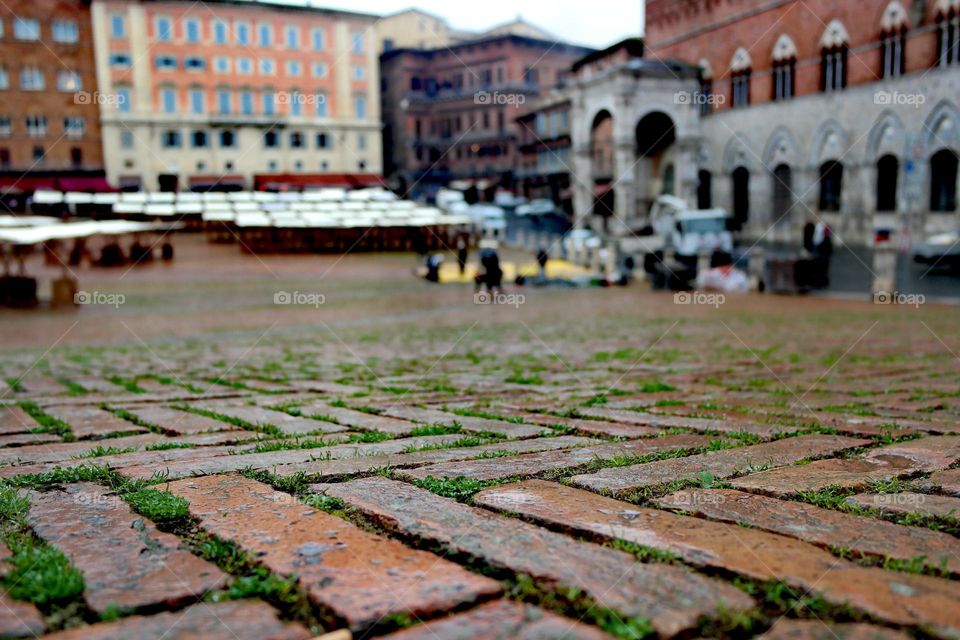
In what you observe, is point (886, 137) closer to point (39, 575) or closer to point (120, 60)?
point (39, 575)

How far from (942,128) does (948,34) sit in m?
3.01

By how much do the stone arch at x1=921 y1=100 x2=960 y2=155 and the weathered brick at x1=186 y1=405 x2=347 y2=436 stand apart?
28.2 m

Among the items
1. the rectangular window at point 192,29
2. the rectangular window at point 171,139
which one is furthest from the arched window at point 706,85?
the rectangular window at point 171,139

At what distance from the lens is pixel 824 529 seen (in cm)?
218

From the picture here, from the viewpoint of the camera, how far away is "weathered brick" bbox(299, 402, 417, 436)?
3.79 m

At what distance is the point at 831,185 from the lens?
32625 millimetres

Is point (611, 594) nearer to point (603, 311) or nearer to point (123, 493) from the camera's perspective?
point (123, 493)

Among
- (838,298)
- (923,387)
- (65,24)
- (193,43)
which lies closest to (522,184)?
(193,43)

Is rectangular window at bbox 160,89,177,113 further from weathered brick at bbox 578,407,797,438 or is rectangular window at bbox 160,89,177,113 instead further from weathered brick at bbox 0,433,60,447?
weathered brick at bbox 578,407,797,438

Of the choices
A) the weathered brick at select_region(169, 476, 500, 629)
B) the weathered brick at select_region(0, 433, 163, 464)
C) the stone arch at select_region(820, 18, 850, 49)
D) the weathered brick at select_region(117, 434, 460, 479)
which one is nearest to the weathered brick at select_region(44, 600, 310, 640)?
the weathered brick at select_region(169, 476, 500, 629)

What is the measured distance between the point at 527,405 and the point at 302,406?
4.15ft

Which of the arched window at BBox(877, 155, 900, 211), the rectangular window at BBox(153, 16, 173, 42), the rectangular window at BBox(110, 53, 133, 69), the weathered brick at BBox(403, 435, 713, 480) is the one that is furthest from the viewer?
the rectangular window at BBox(153, 16, 173, 42)

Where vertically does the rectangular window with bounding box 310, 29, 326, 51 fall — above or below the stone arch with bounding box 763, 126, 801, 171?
Result: above

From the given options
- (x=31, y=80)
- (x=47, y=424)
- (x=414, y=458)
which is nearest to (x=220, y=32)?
(x=31, y=80)
